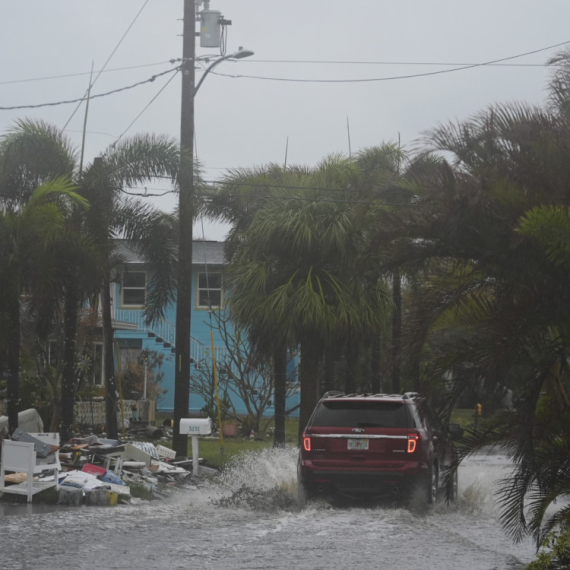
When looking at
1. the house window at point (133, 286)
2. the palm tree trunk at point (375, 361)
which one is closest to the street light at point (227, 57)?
the palm tree trunk at point (375, 361)

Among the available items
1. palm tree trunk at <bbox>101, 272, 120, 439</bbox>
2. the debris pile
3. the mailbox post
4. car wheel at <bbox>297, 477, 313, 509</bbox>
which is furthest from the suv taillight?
palm tree trunk at <bbox>101, 272, 120, 439</bbox>

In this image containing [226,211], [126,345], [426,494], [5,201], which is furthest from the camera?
[126,345]

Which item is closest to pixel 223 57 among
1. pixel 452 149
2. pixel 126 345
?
pixel 452 149

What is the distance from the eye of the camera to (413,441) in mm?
14148

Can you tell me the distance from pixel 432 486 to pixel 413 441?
0.75 metres

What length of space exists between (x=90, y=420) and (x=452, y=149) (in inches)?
880

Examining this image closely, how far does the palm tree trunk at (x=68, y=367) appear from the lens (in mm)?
20828

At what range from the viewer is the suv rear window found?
14.5m

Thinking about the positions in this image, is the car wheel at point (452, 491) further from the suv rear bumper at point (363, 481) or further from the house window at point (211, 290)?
the house window at point (211, 290)

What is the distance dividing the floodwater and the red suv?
34 centimetres

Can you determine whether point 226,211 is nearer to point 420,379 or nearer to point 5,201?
point 5,201

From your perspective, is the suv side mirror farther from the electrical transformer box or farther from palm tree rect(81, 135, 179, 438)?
the electrical transformer box

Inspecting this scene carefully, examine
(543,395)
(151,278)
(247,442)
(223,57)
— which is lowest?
(247,442)

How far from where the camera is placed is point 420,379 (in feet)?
32.8
